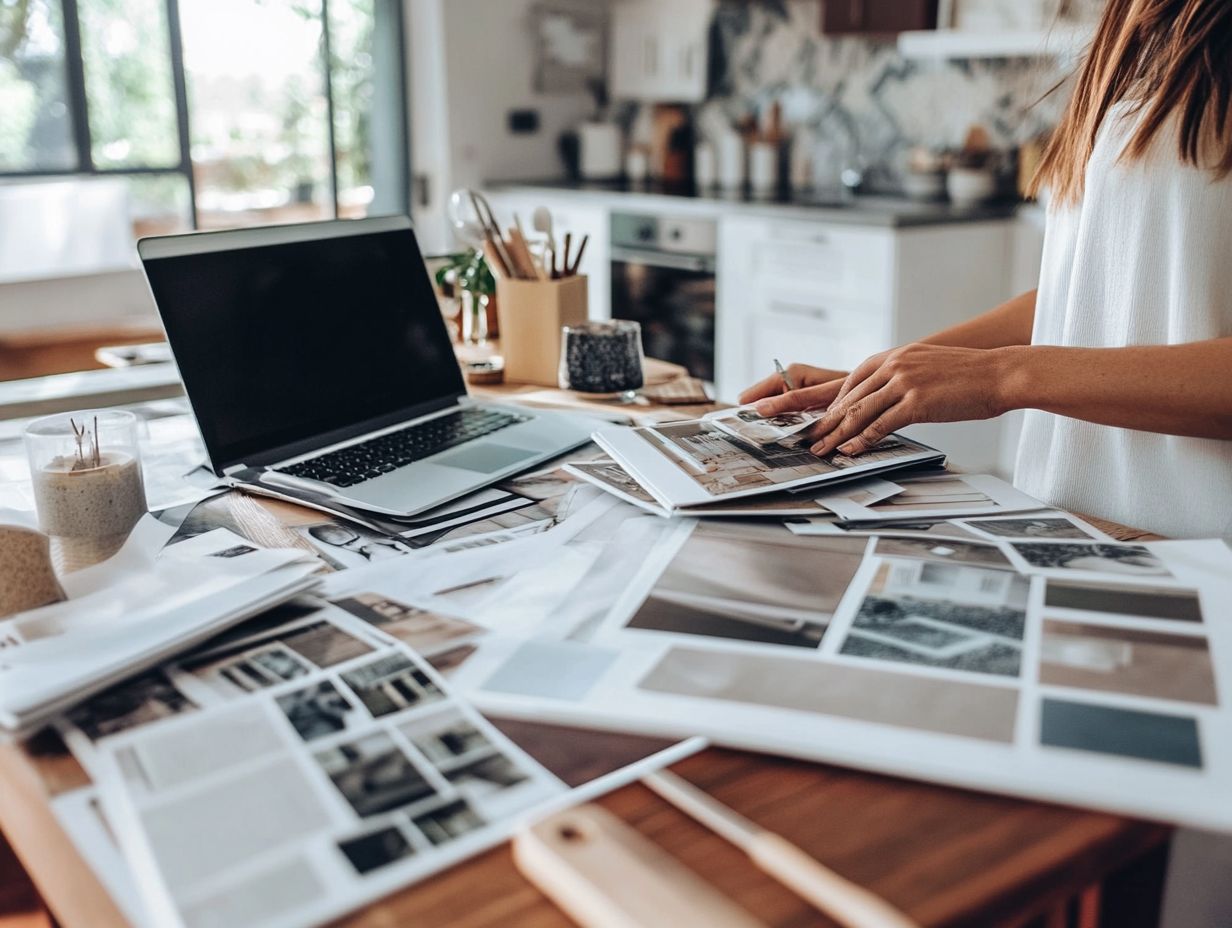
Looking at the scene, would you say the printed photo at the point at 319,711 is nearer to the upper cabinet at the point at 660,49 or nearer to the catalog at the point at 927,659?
the catalog at the point at 927,659

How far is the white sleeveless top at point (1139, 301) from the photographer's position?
107 cm

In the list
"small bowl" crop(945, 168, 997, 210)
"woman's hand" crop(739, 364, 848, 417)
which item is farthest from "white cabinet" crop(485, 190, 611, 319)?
"woman's hand" crop(739, 364, 848, 417)

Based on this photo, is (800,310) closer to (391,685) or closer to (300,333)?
(300,333)

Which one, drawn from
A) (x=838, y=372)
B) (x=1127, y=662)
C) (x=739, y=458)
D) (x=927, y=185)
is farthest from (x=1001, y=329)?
(x=927, y=185)

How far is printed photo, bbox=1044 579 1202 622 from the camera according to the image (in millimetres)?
752

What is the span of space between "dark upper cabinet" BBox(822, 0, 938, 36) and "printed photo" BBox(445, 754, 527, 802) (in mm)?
3348

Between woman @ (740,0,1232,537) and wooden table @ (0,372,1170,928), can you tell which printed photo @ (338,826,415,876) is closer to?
wooden table @ (0,372,1170,928)

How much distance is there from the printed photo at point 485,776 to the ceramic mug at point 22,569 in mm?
389

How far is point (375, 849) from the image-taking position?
538 mm

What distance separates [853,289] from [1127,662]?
2717mm

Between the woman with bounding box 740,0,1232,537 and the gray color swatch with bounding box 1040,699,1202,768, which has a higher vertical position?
the woman with bounding box 740,0,1232,537

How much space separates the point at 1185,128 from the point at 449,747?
2.83ft

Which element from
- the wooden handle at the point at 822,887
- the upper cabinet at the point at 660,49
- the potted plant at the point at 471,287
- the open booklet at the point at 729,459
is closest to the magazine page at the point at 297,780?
the wooden handle at the point at 822,887

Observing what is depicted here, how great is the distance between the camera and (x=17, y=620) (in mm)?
751
